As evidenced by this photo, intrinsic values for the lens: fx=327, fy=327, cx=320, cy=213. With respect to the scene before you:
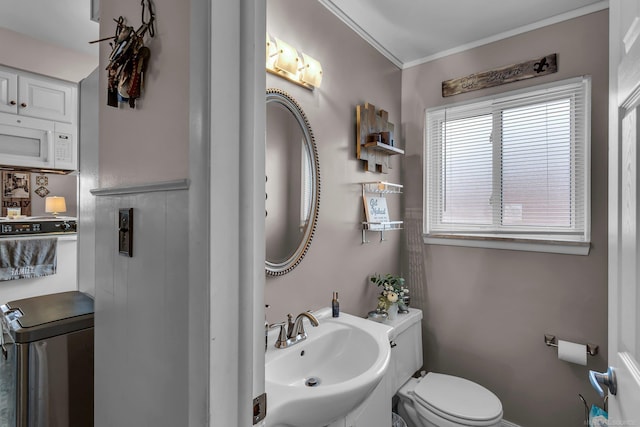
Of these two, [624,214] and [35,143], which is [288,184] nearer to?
[624,214]

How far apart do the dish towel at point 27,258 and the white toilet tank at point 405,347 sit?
2595mm

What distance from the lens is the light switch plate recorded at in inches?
35.6

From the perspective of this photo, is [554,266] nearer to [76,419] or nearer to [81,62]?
[76,419]

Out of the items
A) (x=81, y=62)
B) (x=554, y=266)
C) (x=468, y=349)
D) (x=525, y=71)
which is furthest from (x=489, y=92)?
(x=81, y=62)

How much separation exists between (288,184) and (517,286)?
1561 millimetres

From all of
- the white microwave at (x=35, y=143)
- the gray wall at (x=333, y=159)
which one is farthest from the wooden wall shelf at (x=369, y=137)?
the white microwave at (x=35, y=143)

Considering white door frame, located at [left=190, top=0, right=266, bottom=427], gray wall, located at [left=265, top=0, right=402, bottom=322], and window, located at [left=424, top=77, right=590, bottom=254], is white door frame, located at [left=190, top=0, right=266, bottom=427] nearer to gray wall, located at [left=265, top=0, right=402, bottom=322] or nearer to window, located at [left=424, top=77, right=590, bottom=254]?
gray wall, located at [left=265, top=0, right=402, bottom=322]

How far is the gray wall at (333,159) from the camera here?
157 centimetres

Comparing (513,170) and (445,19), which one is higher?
(445,19)

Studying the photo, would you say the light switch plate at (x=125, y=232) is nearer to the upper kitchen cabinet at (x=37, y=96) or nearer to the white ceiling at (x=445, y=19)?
the white ceiling at (x=445, y=19)

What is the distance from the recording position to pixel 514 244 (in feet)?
6.62

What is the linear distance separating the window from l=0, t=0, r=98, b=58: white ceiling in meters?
2.44

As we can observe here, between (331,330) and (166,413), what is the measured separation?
881 millimetres

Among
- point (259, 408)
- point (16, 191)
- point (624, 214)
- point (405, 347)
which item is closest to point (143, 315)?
point (259, 408)
